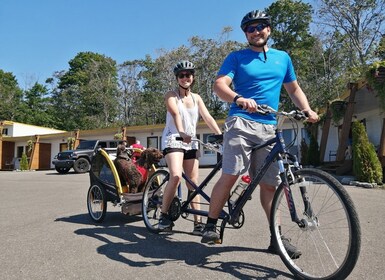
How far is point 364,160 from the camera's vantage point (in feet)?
32.7

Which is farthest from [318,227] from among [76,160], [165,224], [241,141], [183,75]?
[76,160]

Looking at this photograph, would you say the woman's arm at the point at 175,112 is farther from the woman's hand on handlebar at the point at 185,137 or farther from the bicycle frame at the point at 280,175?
the bicycle frame at the point at 280,175

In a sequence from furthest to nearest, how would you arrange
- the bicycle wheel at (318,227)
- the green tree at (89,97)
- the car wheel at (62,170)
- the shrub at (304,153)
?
1. the green tree at (89,97)
2. the car wheel at (62,170)
3. the shrub at (304,153)
4. the bicycle wheel at (318,227)

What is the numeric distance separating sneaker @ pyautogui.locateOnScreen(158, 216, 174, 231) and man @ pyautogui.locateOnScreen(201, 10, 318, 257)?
35.8 inches

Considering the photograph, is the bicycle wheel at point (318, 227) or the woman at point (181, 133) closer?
the bicycle wheel at point (318, 227)

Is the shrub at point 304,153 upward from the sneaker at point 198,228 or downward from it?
upward

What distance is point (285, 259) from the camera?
113 inches

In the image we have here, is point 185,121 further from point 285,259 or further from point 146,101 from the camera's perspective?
point 146,101

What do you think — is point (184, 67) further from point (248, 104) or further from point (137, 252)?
point (137, 252)

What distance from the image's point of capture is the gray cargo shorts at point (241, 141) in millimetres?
3180

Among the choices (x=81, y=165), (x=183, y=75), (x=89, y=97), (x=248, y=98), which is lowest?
(x=81, y=165)

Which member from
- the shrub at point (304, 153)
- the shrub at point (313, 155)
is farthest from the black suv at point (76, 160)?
the shrub at point (313, 155)

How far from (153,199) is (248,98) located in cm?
208

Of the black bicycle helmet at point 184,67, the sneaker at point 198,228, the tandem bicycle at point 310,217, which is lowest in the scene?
the sneaker at point 198,228
